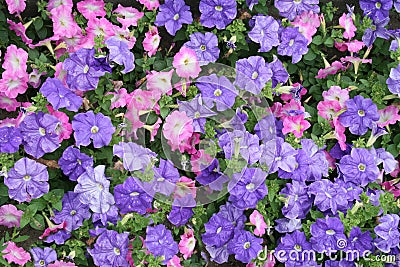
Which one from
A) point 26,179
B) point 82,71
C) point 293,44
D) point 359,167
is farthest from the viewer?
point 293,44

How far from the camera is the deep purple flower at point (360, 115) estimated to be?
3.17 m

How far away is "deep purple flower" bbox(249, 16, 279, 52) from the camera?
10.5 ft

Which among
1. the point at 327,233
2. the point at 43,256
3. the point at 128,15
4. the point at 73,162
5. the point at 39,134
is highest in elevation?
the point at 128,15

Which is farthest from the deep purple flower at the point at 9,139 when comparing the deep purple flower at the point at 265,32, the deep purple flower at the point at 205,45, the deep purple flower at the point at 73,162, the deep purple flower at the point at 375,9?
the deep purple flower at the point at 375,9

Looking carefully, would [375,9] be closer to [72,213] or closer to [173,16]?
[173,16]

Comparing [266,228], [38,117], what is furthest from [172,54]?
[266,228]

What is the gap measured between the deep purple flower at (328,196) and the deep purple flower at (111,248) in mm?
861

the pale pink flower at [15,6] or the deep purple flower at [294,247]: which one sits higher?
the pale pink flower at [15,6]

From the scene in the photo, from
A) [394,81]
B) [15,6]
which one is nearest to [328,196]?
[394,81]

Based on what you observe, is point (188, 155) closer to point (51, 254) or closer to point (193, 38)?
point (193, 38)

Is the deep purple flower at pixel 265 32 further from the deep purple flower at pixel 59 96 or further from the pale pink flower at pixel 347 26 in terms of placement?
the deep purple flower at pixel 59 96

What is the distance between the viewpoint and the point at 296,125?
317 centimetres

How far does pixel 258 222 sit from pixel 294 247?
20 centimetres

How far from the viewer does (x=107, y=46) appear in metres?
3.08
